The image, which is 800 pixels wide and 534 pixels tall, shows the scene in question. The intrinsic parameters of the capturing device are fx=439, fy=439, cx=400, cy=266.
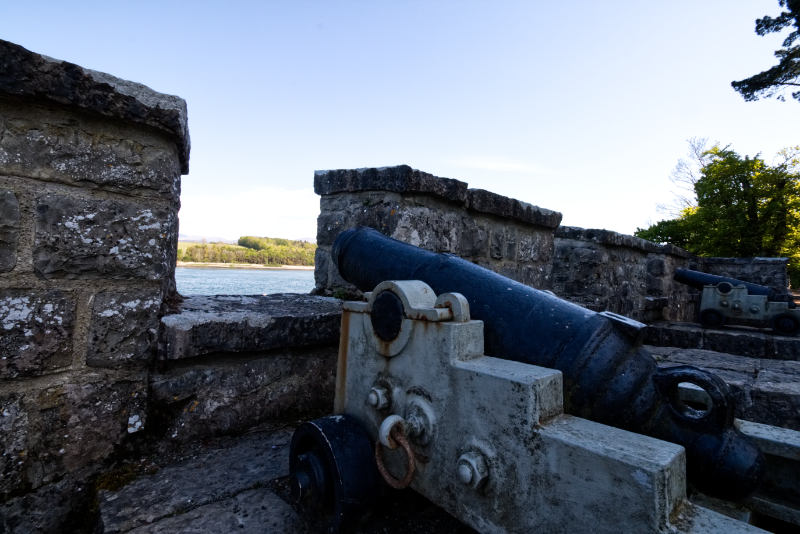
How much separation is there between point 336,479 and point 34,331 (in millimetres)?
1122

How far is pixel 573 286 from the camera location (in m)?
5.09

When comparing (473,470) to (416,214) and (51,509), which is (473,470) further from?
(416,214)

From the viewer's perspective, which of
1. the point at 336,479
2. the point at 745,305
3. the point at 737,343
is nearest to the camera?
the point at 336,479

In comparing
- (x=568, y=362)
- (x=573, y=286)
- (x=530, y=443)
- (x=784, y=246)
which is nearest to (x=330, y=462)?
(x=530, y=443)

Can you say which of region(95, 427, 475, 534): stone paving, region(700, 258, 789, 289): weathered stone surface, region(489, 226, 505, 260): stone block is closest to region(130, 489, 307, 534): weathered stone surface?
region(95, 427, 475, 534): stone paving

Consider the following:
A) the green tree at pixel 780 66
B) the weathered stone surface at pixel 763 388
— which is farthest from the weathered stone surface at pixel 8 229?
the green tree at pixel 780 66

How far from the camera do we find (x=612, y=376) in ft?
3.66

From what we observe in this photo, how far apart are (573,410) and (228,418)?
145 cm

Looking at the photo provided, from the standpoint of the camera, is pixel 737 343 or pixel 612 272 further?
pixel 612 272

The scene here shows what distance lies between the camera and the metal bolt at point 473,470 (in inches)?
42.8

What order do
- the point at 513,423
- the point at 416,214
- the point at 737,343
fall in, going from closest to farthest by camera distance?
the point at 513,423
the point at 416,214
the point at 737,343

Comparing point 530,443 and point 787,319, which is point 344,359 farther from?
point 787,319

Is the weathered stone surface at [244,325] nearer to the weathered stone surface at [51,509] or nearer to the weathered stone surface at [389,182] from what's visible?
the weathered stone surface at [51,509]

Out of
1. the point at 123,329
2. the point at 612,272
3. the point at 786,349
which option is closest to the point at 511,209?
the point at 123,329
